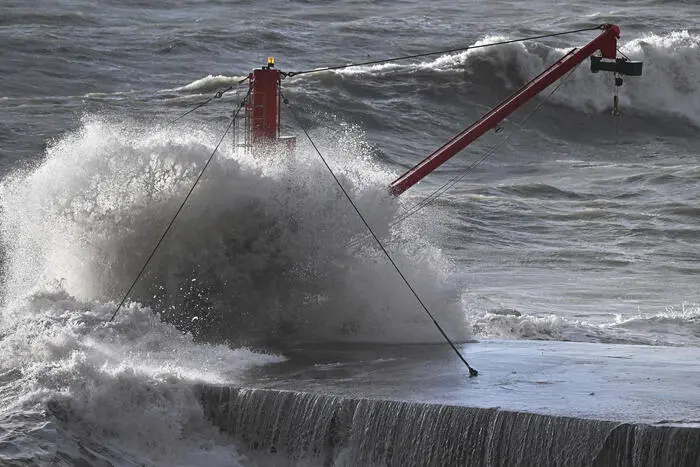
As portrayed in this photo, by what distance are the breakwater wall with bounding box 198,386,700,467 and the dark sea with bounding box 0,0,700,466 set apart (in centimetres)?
34

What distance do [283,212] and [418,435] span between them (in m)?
5.92

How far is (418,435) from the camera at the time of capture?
1183 cm

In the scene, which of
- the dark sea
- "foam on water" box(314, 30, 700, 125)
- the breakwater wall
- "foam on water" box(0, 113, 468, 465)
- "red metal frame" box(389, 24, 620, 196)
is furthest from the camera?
"foam on water" box(314, 30, 700, 125)

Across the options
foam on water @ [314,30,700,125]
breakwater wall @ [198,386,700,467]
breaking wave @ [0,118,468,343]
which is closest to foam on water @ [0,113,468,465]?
breaking wave @ [0,118,468,343]

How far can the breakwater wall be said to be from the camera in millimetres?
11117

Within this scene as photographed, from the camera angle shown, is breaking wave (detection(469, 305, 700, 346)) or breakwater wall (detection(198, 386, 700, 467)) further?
breaking wave (detection(469, 305, 700, 346))

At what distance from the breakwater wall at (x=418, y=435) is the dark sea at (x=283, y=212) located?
1.11 feet

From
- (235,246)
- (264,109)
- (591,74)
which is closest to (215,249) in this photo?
(235,246)

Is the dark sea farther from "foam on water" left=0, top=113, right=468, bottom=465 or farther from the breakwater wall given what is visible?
the breakwater wall

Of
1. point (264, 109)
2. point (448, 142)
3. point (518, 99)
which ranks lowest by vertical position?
point (448, 142)

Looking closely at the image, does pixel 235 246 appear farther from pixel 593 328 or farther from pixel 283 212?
pixel 593 328

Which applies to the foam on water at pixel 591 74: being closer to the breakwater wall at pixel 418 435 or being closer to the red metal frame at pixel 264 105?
the red metal frame at pixel 264 105

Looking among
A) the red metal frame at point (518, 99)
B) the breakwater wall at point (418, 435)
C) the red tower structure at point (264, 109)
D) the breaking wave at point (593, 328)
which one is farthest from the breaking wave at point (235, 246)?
the breakwater wall at point (418, 435)

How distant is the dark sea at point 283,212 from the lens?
45.1ft
